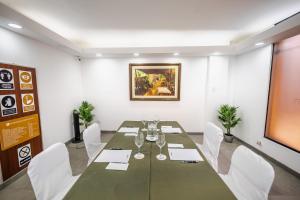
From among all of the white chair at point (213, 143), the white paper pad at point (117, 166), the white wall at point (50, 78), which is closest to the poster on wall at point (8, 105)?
the white wall at point (50, 78)

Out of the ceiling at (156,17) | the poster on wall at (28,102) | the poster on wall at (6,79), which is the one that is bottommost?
the poster on wall at (28,102)

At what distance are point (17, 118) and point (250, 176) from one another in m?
3.23

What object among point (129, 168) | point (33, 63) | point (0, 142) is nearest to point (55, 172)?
point (129, 168)

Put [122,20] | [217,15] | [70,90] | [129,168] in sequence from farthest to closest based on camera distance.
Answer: [70,90] → [122,20] → [217,15] → [129,168]

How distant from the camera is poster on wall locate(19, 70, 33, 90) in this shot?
2.40m

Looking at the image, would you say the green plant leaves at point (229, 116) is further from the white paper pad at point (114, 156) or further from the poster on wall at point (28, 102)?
the poster on wall at point (28, 102)

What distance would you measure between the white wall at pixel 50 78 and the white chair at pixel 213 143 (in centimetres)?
315

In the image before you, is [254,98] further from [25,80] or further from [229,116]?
[25,80]

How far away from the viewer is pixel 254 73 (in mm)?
3332

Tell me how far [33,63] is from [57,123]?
140cm

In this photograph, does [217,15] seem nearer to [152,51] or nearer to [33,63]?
[152,51]

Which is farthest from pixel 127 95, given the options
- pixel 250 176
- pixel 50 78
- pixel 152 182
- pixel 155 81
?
pixel 250 176

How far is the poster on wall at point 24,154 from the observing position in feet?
7.82

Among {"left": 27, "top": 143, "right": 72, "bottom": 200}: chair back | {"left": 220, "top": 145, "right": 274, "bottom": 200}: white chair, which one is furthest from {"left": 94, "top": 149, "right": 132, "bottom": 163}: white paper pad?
{"left": 220, "top": 145, "right": 274, "bottom": 200}: white chair
